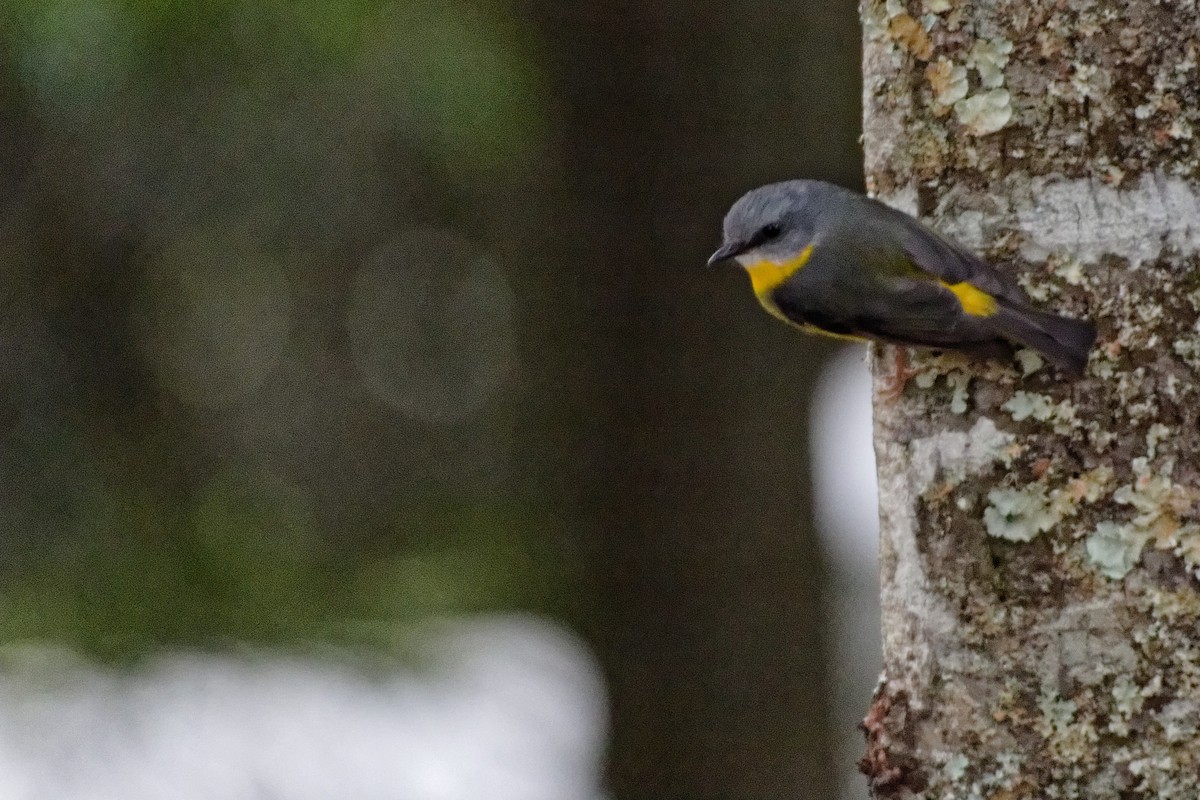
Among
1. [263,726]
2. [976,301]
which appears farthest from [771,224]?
[263,726]

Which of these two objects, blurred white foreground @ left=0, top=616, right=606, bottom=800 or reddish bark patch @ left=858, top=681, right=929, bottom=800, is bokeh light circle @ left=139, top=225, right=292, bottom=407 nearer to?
blurred white foreground @ left=0, top=616, right=606, bottom=800

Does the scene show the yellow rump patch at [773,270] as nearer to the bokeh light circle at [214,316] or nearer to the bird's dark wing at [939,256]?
the bird's dark wing at [939,256]

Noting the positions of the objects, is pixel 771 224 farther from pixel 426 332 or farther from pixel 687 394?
pixel 426 332

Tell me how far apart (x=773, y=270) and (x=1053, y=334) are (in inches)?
33.5

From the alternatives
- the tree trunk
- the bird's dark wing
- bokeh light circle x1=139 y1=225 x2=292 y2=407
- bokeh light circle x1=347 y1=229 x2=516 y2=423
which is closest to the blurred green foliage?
bokeh light circle x1=139 y1=225 x2=292 y2=407

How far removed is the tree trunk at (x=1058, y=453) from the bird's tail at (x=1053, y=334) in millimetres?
32

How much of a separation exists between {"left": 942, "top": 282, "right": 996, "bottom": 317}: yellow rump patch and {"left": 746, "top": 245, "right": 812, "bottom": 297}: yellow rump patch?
1.82 feet

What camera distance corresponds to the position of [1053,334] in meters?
2.17

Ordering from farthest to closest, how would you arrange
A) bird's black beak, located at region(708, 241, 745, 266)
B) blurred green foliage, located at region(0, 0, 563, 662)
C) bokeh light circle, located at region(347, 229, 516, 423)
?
bokeh light circle, located at region(347, 229, 516, 423), blurred green foliage, located at region(0, 0, 563, 662), bird's black beak, located at region(708, 241, 745, 266)

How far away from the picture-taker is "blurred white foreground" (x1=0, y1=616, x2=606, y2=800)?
3785mm

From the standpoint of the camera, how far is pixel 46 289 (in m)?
4.25

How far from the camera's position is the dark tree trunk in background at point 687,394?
520cm

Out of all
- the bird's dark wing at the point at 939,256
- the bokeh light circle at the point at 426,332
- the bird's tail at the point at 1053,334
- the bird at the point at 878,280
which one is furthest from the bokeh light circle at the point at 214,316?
the bird's tail at the point at 1053,334

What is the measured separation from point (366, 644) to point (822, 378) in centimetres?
205
